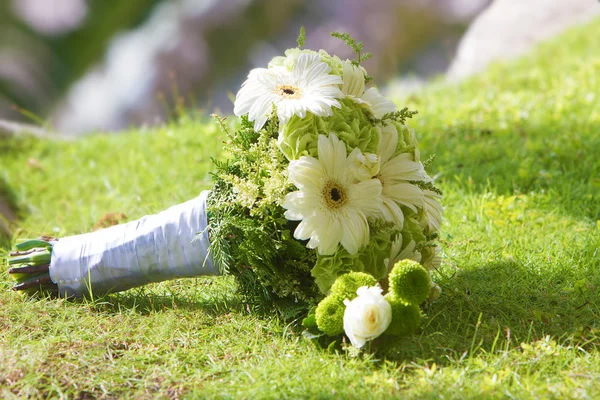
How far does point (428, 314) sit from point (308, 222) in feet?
2.15

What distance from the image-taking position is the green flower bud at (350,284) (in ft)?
7.32

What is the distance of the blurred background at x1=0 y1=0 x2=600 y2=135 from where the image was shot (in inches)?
397

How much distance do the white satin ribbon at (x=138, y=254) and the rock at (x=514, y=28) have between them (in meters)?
5.62

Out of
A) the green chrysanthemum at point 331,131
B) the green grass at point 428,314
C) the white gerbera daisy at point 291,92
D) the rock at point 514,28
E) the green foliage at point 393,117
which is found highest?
the rock at point 514,28

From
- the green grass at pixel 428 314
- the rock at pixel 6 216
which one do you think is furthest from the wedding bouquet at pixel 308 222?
the rock at pixel 6 216

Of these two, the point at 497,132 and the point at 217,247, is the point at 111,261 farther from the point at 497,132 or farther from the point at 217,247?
the point at 497,132

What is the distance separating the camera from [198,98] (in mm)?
10070

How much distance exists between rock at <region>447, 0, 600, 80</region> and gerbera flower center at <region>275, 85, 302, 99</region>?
217 inches

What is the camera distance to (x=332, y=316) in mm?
2225

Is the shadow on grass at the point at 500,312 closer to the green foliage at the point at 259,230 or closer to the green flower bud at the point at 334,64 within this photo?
the green foliage at the point at 259,230

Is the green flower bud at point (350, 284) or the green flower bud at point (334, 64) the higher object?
the green flower bud at point (334, 64)

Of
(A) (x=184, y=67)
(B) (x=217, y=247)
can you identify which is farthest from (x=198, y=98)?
(B) (x=217, y=247)

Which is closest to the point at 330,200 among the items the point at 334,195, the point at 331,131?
the point at 334,195

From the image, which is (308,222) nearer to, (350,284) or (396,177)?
(350,284)
